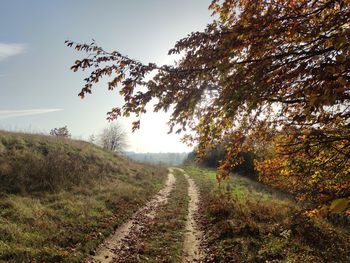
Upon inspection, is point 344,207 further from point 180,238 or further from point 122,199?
point 122,199

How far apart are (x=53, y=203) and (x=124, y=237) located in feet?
14.4

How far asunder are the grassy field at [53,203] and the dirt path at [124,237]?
1.01 ft

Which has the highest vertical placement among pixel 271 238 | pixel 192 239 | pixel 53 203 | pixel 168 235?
pixel 53 203

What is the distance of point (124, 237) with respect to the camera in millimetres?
11703

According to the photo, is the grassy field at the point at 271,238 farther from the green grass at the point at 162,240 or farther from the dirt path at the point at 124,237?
the dirt path at the point at 124,237

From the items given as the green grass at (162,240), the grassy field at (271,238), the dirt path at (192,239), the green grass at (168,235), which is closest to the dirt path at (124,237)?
the green grass at (162,240)

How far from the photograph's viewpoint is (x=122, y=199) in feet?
56.7

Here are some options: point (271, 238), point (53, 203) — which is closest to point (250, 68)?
point (271, 238)

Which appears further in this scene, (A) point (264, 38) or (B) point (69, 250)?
(B) point (69, 250)

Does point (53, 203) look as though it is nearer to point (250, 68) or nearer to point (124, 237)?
point (124, 237)

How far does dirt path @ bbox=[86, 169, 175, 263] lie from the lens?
9.65 meters

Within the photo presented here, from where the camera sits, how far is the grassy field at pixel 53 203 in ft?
31.0

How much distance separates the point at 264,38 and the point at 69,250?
8.19m

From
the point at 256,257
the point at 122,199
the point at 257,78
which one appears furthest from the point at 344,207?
the point at 122,199
